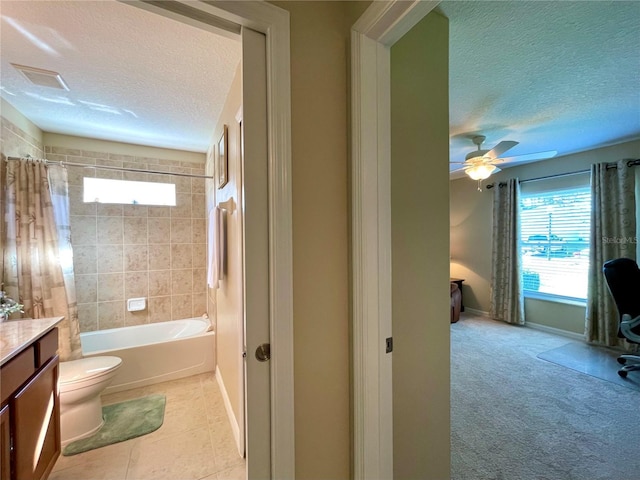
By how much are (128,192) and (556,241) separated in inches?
220

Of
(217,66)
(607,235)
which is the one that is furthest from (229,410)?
(607,235)

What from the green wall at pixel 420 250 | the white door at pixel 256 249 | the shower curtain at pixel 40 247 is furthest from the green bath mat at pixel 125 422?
the green wall at pixel 420 250

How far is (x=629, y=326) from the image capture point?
8.37 ft

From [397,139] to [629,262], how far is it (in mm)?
3196

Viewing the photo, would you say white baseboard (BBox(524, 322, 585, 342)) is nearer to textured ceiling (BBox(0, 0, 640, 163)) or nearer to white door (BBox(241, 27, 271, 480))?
textured ceiling (BBox(0, 0, 640, 163))

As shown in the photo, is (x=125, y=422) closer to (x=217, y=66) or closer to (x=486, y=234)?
(x=217, y=66)

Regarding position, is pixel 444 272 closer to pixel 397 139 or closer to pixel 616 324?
pixel 397 139

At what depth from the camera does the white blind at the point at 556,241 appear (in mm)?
3570

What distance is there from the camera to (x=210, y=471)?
62.8 inches

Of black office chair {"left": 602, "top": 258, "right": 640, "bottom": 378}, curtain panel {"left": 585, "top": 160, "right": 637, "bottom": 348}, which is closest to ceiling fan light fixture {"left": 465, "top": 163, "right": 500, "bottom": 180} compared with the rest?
black office chair {"left": 602, "top": 258, "right": 640, "bottom": 378}

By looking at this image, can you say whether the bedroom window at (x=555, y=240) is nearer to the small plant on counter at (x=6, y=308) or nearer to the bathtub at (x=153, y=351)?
the bathtub at (x=153, y=351)

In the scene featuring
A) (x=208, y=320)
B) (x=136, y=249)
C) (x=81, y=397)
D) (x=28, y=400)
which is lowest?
(x=81, y=397)

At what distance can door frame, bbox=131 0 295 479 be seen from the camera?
2.99 feet

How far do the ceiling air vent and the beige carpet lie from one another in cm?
342
